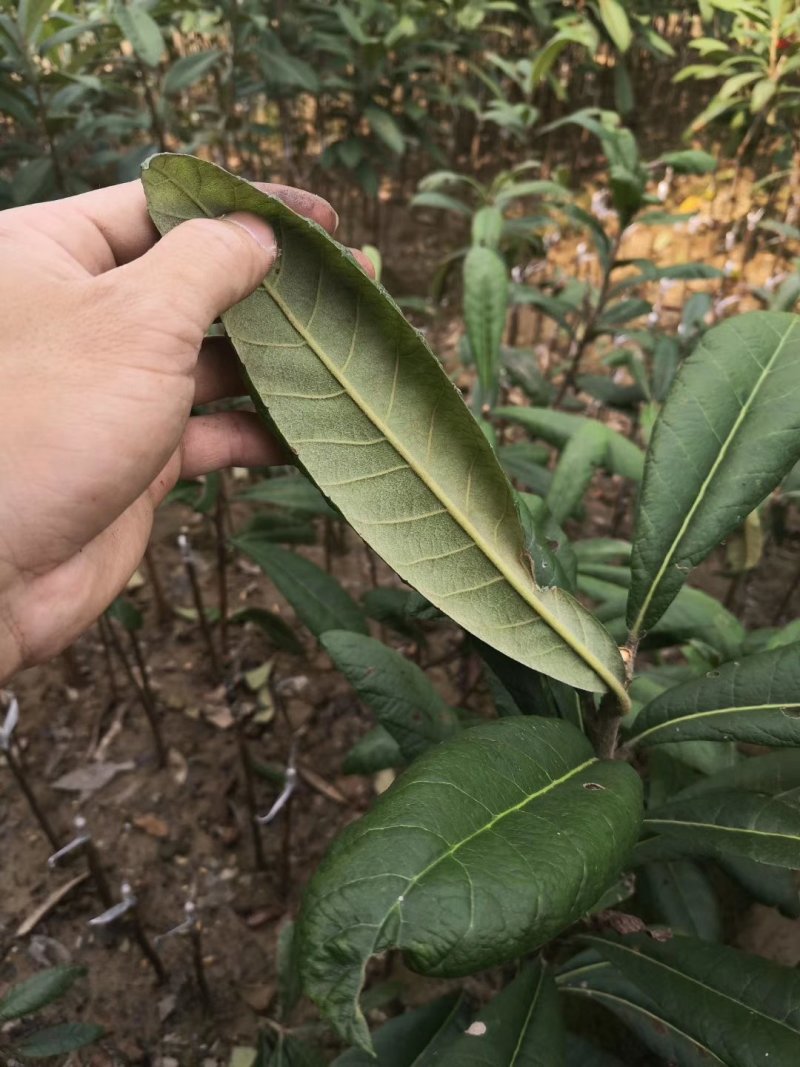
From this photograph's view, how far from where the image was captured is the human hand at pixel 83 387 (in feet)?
2.68

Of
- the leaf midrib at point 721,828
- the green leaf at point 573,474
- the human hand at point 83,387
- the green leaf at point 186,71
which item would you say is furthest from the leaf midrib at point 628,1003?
the green leaf at point 186,71

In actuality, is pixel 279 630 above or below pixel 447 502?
below

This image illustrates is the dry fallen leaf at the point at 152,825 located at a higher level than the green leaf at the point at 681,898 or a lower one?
lower

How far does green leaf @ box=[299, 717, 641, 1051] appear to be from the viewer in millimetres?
564

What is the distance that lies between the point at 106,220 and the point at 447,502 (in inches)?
27.1

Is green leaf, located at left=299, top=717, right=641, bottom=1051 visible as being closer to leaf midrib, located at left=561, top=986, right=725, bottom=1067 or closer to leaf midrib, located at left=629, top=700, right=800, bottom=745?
leaf midrib, located at left=629, top=700, right=800, bottom=745

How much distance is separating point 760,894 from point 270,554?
101 centimetres

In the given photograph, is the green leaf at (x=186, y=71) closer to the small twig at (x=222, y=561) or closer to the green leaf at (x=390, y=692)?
the small twig at (x=222, y=561)

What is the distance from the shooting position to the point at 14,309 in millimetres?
913

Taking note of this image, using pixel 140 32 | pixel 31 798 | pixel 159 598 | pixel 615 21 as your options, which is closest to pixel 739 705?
pixel 31 798

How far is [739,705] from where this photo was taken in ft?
2.74

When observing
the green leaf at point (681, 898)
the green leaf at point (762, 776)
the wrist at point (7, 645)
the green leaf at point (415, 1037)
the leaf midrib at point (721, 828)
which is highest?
the wrist at point (7, 645)

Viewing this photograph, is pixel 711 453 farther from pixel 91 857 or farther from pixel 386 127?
pixel 386 127

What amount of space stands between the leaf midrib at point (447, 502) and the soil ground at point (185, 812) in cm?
92
